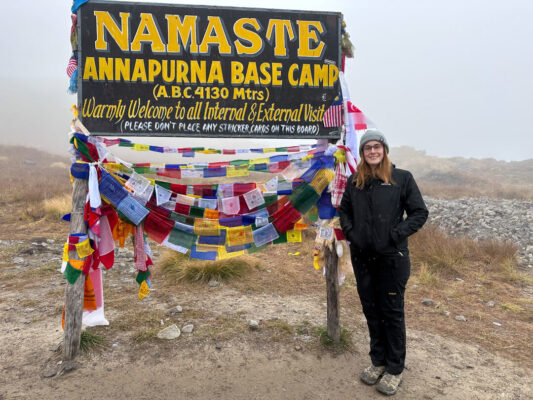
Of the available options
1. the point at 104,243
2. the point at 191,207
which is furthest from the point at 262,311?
the point at 104,243

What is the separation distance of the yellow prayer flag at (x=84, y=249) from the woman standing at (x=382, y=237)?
2.60 m

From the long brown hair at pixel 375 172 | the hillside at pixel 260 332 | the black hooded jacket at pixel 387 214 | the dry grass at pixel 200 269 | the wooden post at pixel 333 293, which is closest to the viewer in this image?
the black hooded jacket at pixel 387 214

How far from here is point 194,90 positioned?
3711mm

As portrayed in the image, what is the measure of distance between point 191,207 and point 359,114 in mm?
2193

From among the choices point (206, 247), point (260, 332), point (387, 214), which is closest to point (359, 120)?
point (387, 214)

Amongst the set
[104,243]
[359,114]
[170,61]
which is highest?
[170,61]

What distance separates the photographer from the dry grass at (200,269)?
6258 mm

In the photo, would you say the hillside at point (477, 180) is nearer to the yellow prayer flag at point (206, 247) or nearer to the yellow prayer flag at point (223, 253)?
the yellow prayer flag at point (223, 253)

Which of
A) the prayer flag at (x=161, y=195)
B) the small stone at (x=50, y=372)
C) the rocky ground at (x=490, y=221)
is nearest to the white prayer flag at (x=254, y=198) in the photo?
the prayer flag at (x=161, y=195)

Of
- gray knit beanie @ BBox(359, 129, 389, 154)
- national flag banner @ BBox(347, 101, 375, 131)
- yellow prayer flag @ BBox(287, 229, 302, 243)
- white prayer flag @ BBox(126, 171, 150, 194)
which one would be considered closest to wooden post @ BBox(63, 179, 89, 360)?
white prayer flag @ BBox(126, 171, 150, 194)

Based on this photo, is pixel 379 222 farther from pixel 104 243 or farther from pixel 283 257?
pixel 283 257

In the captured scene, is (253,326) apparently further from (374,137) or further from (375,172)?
(374,137)

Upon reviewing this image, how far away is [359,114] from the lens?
3.96 metres

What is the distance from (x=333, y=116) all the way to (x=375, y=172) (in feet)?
3.59
